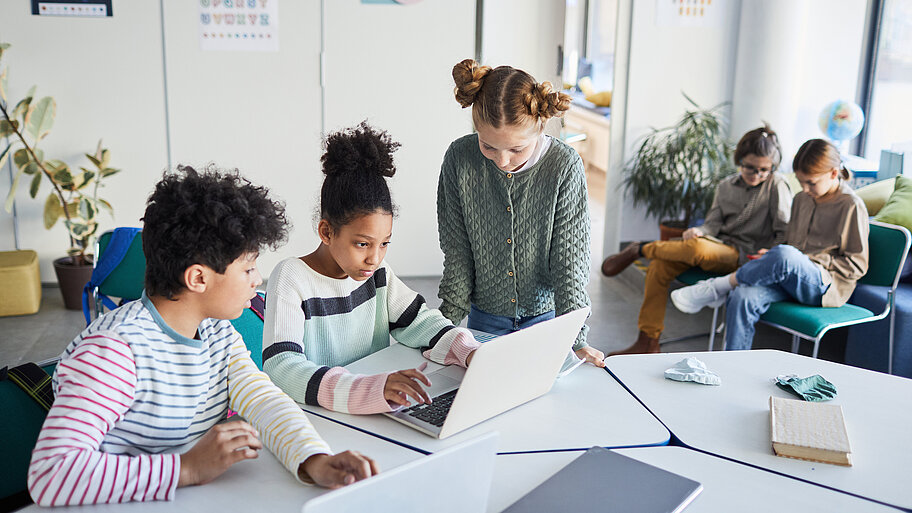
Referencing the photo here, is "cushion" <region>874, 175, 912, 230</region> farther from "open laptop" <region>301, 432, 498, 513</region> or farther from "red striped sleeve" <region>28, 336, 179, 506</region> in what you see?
"red striped sleeve" <region>28, 336, 179, 506</region>

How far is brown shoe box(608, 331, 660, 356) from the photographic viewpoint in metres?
3.65

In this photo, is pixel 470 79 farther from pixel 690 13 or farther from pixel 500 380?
pixel 690 13

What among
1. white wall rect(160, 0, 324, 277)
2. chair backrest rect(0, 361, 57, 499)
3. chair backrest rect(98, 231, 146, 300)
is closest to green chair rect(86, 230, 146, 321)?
chair backrest rect(98, 231, 146, 300)

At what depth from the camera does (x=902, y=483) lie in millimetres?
1338

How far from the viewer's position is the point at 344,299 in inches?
68.3

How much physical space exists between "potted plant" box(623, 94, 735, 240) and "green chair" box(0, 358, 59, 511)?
11.6 feet

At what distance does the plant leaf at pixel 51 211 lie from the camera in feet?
13.3

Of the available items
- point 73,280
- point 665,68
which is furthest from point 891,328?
point 73,280

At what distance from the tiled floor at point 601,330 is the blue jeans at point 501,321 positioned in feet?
5.47


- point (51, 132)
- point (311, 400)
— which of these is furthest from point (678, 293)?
point (51, 132)

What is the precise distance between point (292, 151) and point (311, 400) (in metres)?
3.22

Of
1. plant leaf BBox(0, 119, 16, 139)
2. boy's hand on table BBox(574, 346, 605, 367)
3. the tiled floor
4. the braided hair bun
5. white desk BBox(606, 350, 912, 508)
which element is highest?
the braided hair bun

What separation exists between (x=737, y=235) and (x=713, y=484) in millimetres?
2624

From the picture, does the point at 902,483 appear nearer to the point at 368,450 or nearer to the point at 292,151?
the point at 368,450
